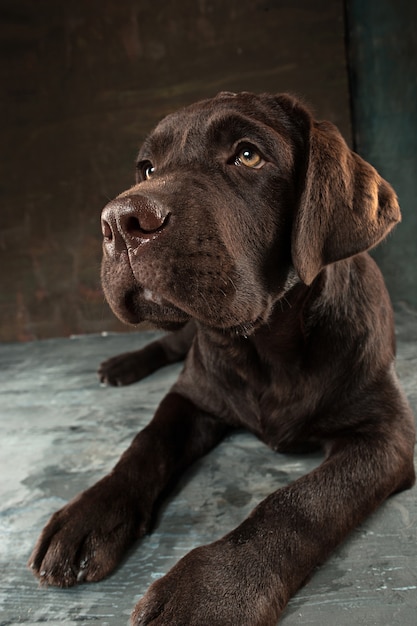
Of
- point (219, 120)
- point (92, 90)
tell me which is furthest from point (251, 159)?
point (92, 90)

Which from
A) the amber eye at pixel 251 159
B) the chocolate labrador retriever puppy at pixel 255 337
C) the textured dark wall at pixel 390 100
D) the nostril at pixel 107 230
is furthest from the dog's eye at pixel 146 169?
the textured dark wall at pixel 390 100

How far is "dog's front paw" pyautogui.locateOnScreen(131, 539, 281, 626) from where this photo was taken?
110cm

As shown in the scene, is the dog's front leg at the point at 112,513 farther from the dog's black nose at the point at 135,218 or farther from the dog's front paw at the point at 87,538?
the dog's black nose at the point at 135,218

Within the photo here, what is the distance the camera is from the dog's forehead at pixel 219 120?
1583 mm

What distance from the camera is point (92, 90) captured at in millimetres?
4113

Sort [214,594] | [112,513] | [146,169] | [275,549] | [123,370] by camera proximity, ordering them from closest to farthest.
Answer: [214,594] < [275,549] < [112,513] < [146,169] < [123,370]

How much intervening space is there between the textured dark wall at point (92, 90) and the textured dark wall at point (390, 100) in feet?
0.40

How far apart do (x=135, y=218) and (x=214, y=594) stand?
0.83m

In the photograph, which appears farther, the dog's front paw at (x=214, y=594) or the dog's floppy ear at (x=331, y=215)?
the dog's floppy ear at (x=331, y=215)

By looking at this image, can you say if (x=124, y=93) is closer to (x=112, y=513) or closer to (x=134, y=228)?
(x=134, y=228)

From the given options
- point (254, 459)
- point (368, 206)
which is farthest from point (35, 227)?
point (368, 206)

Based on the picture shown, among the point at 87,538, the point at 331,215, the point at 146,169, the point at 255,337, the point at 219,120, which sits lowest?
→ the point at 87,538

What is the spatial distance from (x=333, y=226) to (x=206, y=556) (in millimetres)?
891

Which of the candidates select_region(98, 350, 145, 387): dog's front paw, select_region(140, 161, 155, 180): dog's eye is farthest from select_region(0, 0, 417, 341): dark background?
select_region(140, 161, 155, 180): dog's eye
